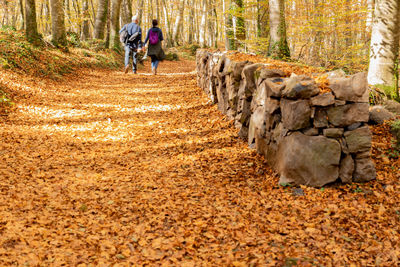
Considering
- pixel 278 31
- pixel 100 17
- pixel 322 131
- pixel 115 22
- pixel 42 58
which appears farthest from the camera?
pixel 100 17

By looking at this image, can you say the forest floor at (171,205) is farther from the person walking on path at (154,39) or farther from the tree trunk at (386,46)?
the person walking on path at (154,39)

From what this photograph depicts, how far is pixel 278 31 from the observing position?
9.85 metres

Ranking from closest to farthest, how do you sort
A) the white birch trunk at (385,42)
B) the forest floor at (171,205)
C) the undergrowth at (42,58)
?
1. the forest floor at (171,205)
2. the white birch trunk at (385,42)
3. the undergrowth at (42,58)

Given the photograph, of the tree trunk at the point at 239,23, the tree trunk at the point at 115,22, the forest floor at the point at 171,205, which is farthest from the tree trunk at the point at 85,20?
the forest floor at the point at 171,205

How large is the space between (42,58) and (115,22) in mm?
6525

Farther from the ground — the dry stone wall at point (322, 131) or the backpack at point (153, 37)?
the backpack at point (153, 37)

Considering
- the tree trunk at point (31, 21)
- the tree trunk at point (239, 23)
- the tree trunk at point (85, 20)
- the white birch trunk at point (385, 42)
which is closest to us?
the white birch trunk at point (385, 42)

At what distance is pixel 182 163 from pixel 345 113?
2445mm

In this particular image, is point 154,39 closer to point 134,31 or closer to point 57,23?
point 134,31

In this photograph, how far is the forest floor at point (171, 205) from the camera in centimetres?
305

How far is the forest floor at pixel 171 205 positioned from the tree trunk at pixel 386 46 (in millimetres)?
1405

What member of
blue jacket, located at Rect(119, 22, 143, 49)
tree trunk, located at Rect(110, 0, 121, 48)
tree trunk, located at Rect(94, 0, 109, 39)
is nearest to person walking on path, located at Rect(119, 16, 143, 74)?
blue jacket, located at Rect(119, 22, 143, 49)

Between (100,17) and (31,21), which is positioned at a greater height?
(100,17)

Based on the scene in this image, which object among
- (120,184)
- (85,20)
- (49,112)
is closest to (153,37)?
(49,112)
